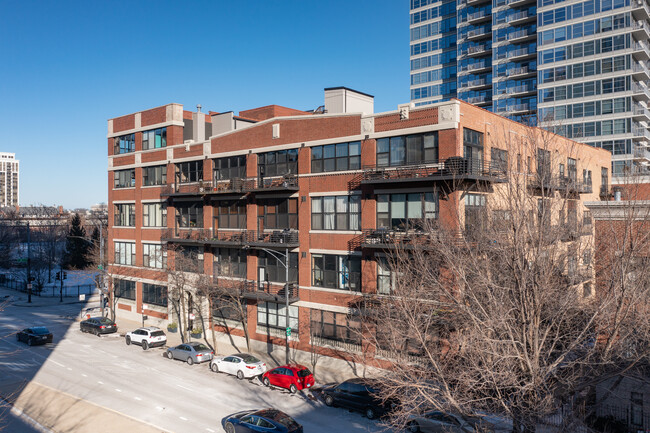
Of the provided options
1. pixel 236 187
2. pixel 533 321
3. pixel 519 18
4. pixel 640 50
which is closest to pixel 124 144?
pixel 236 187

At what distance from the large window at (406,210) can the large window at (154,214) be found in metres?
24.0

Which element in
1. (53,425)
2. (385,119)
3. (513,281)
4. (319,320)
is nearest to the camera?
(513,281)

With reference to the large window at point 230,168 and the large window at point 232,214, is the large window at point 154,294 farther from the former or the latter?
the large window at point 230,168

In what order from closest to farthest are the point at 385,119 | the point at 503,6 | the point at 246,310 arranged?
the point at 385,119
the point at 246,310
the point at 503,6

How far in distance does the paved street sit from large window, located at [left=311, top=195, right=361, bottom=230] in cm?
1056

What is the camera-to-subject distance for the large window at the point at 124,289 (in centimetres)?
4861

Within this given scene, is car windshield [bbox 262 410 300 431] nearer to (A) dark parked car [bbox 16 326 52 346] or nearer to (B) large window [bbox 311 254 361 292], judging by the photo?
(B) large window [bbox 311 254 361 292]

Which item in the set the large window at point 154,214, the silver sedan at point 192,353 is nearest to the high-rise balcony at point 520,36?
the large window at point 154,214

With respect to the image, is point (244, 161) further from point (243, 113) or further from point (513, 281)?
point (513, 281)

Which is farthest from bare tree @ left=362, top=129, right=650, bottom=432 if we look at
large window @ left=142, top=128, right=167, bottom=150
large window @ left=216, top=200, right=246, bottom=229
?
large window @ left=142, top=128, right=167, bottom=150

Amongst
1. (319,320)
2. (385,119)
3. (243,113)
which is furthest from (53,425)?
(243,113)

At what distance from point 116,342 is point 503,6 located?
2779 inches

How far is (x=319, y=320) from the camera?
1266 inches

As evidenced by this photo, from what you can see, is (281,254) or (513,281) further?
(281,254)
